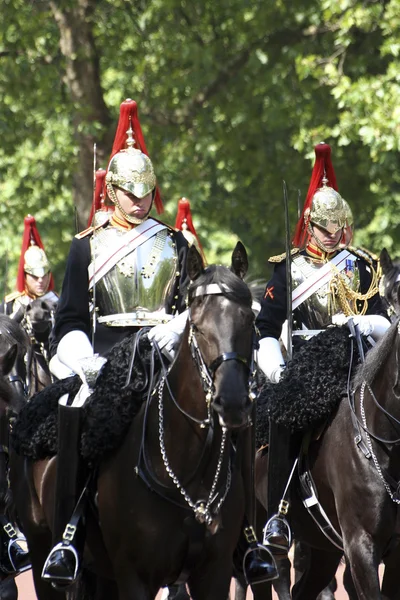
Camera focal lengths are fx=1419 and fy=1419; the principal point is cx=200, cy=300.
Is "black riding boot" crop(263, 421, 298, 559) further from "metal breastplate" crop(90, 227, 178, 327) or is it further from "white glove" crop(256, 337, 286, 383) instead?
"metal breastplate" crop(90, 227, 178, 327)

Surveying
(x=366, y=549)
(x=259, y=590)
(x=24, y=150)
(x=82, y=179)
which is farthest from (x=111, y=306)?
(x=24, y=150)

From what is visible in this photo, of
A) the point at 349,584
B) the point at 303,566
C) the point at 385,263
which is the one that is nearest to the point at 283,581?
the point at 303,566

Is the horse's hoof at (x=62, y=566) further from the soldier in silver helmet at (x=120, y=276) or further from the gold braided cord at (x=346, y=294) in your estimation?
the gold braided cord at (x=346, y=294)

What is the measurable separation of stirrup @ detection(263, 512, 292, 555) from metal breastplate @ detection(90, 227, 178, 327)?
179cm

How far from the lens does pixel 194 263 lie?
6.34 metres

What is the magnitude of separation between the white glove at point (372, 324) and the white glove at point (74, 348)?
Result: 75.0 inches

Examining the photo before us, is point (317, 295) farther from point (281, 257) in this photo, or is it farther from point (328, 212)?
point (328, 212)

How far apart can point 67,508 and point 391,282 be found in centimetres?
234

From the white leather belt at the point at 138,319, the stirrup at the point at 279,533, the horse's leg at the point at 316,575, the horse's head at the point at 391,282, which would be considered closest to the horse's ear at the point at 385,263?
the horse's head at the point at 391,282

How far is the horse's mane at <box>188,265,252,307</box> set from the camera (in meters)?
6.10

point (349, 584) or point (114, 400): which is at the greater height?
point (114, 400)

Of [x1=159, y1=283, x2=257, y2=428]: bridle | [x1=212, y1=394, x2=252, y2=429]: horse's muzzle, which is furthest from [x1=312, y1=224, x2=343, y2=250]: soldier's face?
[x1=212, y1=394, x2=252, y2=429]: horse's muzzle

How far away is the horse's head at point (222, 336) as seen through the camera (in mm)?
5766

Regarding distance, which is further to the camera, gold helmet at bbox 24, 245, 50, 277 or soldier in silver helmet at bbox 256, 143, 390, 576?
gold helmet at bbox 24, 245, 50, 277
